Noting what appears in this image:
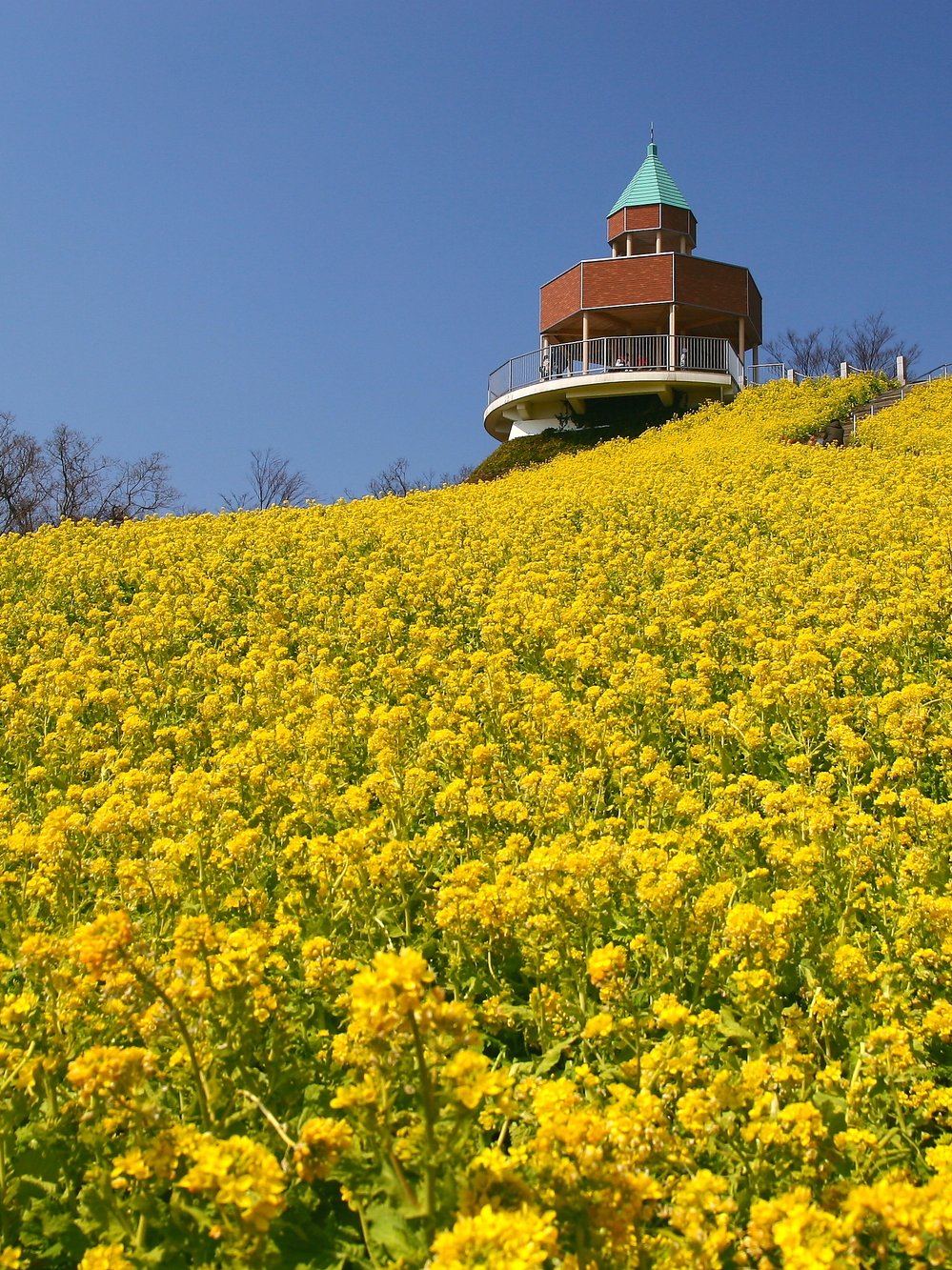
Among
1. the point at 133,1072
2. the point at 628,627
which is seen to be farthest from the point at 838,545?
the point at 133,1072

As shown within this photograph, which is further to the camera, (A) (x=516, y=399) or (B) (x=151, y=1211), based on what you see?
(A) (x=516, y=399)

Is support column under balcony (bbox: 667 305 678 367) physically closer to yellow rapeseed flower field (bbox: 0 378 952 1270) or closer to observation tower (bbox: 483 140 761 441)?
observation tower (bbox: 483 140 761 441)

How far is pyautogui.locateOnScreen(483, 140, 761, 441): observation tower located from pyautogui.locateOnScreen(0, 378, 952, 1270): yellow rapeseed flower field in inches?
1143

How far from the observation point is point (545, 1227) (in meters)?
1.92

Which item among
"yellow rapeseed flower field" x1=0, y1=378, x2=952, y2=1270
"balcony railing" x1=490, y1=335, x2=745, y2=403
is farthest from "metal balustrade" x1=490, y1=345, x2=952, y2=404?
"yellow rapeseed flower field" x1=0, y1=378, x2=952, y2=1270

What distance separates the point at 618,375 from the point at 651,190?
13913mm

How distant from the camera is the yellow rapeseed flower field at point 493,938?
7.45ft

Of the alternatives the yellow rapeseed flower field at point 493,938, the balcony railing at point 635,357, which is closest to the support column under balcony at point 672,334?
the balcony railing at point 635,357

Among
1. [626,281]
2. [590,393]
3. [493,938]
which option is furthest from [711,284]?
[493,938]

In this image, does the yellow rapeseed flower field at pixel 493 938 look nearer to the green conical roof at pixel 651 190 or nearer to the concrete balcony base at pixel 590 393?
the concrete balcony base at pixel 590 393

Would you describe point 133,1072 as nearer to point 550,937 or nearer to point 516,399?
point 550,937

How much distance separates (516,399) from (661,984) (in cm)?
3750

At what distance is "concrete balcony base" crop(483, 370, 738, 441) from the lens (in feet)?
120

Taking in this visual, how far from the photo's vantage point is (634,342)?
130 feet
